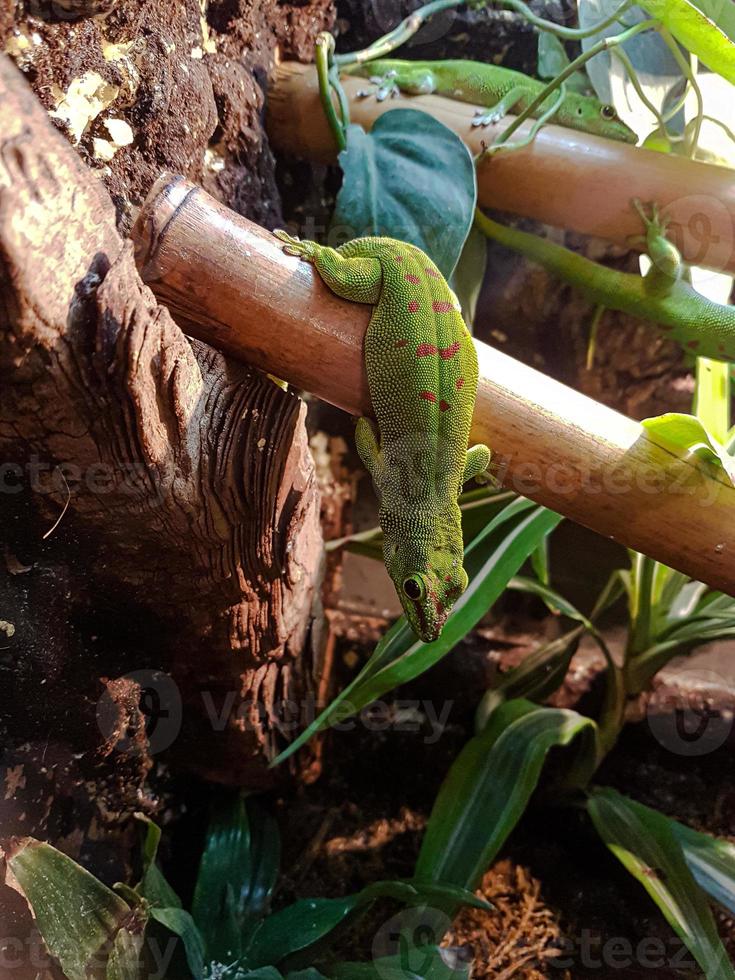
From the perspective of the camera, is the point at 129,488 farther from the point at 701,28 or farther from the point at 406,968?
the point at 701,28

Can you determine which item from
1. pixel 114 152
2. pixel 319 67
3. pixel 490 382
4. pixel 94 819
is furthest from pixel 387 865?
pixel 319 67

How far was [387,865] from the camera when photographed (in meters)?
1.85

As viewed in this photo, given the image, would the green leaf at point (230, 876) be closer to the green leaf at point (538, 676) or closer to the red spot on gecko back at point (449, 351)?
the green leaf at point (538, 676)

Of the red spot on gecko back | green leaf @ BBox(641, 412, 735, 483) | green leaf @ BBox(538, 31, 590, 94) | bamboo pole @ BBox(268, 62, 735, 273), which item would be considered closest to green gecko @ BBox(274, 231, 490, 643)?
the red spot on gecko back

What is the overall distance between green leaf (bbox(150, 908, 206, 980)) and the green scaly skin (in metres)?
2.00

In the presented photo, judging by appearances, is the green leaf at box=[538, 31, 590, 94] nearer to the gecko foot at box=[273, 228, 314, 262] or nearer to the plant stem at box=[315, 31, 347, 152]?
the plant stem at box=[315, 31, 347, 152]

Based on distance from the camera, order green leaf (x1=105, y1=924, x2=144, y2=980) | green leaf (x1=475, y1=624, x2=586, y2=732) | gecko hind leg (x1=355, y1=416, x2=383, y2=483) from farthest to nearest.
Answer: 1. green leaf (x1=475, y1=624, x2=586, y2=732)
2. gecko hind leg (x1=355, y1=416, x2=383, y2=483)
3. green leaf (x1=105, y1=924, x2=144, y2=980)

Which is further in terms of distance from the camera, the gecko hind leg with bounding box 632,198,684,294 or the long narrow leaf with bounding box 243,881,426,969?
the gecko hind leg with bounding box 632,198,684,294

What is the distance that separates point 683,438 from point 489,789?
106cm

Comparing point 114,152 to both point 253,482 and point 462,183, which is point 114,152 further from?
point 462,183

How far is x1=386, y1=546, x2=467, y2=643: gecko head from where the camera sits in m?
1.28

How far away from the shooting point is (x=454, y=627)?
159cm

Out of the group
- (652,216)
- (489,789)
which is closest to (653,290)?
(652,216)

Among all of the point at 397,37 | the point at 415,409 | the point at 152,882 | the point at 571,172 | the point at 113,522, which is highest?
the point at 397,37
